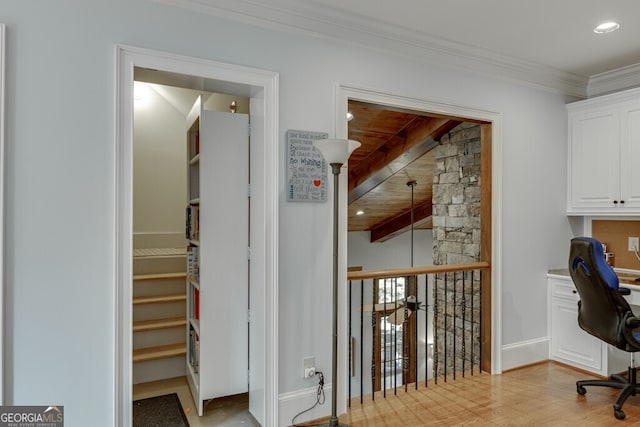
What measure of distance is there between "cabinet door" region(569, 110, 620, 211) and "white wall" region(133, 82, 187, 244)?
3.82 metres

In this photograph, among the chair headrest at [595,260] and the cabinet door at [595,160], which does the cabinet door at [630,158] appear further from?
the chair headrest at [595,260]

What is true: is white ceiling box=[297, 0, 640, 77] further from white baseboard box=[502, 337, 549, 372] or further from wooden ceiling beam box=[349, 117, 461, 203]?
white baseboard box=[502, 337, 549, 372]

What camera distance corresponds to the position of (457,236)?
4.14 meters

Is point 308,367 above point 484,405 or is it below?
above

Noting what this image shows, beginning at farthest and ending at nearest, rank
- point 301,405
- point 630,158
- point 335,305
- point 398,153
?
point 398,153 → point 630,158 → point 301,405 → point 335,305

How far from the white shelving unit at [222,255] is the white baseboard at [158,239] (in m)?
1.63

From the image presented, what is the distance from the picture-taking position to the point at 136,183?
409cm

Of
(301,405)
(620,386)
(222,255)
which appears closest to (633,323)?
(620,386)

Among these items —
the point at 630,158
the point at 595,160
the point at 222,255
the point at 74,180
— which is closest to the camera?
the point at 74,180

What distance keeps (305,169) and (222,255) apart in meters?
0.79

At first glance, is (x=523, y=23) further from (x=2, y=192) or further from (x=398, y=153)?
(x=2, y=192)

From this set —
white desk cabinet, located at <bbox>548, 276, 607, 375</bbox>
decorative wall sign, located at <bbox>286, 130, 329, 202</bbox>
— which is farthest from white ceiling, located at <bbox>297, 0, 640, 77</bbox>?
white desk cabinet, located at <bbox>548, 276, 607, 375</bbox>

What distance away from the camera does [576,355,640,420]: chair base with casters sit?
8.84 ft

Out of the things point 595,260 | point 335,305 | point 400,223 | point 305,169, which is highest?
point 305,169
